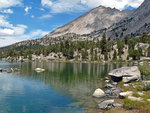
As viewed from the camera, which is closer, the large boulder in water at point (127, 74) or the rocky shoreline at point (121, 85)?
the rocky shoreline at point (121, 85)

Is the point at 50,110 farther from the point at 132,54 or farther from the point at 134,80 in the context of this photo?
the point at 132,54

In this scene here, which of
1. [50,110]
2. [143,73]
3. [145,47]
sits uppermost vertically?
[145,47]

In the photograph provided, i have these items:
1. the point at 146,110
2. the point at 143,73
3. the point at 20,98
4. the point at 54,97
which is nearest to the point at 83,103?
the point at 54,97

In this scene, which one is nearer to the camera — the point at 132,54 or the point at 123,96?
the point at 123,96

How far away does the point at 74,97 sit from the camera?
118ft

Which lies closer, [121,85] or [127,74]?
[121,85]

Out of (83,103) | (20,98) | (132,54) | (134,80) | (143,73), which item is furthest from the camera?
(132,54)

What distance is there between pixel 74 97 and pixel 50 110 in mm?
9160

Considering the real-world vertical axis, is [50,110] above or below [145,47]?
below

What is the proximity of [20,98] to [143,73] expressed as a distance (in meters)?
38.8

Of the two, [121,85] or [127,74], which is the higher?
[127,74]

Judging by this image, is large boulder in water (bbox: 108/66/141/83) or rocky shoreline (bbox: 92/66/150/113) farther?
large boulder in water (bbox: 108/66/141/83)

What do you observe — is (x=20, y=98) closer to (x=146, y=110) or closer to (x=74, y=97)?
(x=74, y=97)

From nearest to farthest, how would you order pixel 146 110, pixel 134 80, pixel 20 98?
pixel 146 110 → pixel 20 98 → pixel 134 80
